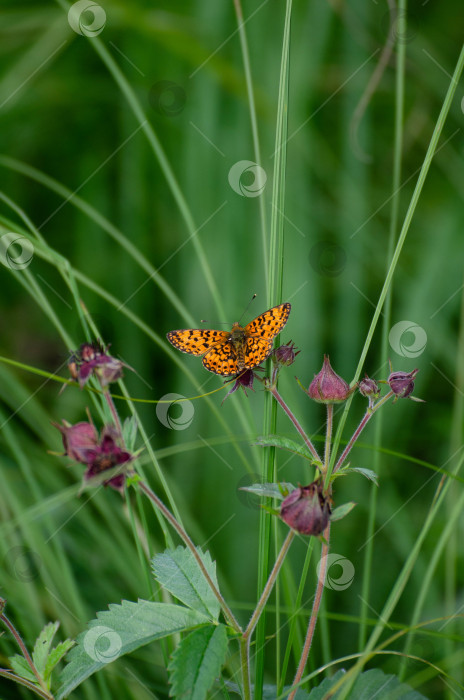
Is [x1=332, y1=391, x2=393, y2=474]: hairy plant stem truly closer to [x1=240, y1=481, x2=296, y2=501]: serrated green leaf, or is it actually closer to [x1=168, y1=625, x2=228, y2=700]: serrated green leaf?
[x1=240, y1=481, x2=296, y2=501]: serrated green leaf

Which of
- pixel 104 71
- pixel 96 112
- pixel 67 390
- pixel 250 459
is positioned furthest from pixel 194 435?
pixel 104 71

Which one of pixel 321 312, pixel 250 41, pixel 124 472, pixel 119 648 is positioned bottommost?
pixel 119 648

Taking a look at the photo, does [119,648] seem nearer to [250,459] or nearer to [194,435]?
[250,459]

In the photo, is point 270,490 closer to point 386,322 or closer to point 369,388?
point 369,388

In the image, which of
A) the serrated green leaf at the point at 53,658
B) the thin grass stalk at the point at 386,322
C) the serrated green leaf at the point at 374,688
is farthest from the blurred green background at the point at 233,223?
the serrated green leaf at the point at 53,658

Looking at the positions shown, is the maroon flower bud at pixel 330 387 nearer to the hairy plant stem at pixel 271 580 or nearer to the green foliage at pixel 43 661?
the hairy plant stem at pixel 271 580

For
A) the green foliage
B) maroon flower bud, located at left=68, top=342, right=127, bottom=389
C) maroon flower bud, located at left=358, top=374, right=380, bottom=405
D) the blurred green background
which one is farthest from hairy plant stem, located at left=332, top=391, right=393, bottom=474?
the blurred green background

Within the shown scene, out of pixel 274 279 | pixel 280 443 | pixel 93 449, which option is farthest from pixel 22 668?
pixel 274 279
